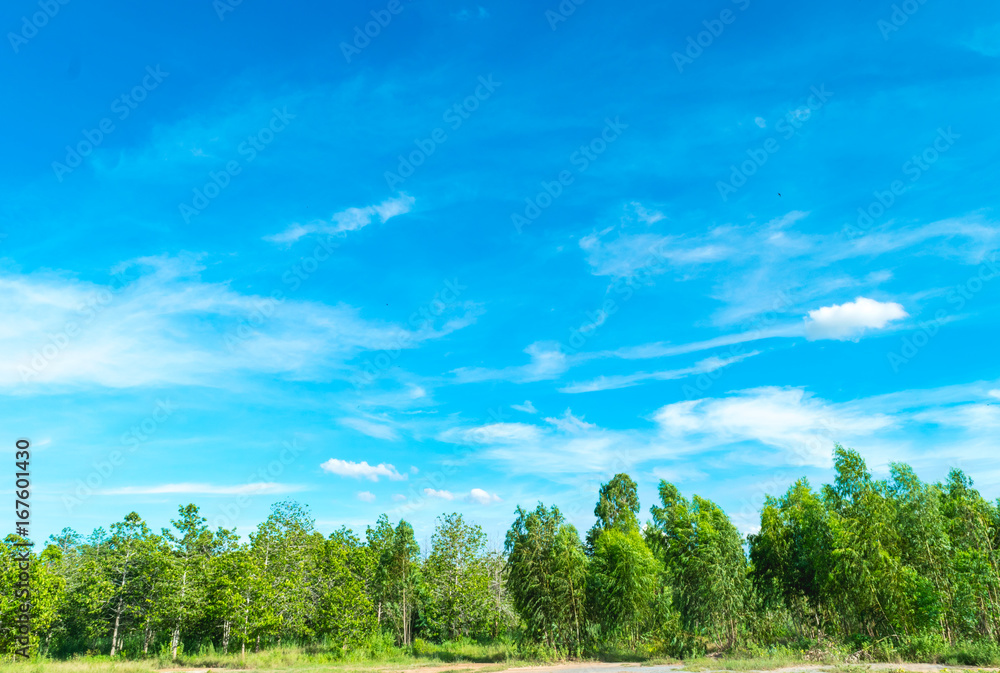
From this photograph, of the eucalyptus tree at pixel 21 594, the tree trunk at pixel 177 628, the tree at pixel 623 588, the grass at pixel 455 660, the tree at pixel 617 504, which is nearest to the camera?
the grass at pixel 455 660

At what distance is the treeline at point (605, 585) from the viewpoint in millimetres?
33438

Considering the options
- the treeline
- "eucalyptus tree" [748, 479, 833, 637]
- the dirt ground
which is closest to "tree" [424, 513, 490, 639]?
the treeline

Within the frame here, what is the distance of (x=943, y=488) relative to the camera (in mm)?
40375

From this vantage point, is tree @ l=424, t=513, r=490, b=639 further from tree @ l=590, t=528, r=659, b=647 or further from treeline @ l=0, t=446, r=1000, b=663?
tree @ l=590, t=528, r=659, b=647

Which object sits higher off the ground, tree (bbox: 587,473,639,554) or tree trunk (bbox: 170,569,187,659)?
tree (bbox: 587,473,639,554)

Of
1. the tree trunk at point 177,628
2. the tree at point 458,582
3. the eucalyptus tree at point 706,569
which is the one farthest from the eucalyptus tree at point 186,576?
the eucalyptus tree at point 706,569

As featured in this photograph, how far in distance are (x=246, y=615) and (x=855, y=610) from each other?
4033 centimetres

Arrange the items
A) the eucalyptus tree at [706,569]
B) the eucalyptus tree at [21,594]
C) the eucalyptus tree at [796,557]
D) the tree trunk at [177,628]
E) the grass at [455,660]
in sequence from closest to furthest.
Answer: the grass at [455,660] → the eucalyptus tree at [21,594] → the eucalyptus tree at [796,557] → the eucalyptus tree at [706,569] → the tree trunk at [177,628]

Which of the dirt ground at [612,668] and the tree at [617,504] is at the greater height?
the tree at [617,504]

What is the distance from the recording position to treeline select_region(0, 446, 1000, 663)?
33.4 metres

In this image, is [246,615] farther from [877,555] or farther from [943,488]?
[943,488]

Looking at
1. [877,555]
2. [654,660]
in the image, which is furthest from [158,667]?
[877,555]

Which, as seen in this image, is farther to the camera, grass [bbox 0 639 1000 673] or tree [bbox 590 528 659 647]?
tree [bbox 590 528 659 647]

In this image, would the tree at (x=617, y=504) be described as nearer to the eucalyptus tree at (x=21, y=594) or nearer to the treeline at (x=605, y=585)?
the treeline at (x=605, y=585)
